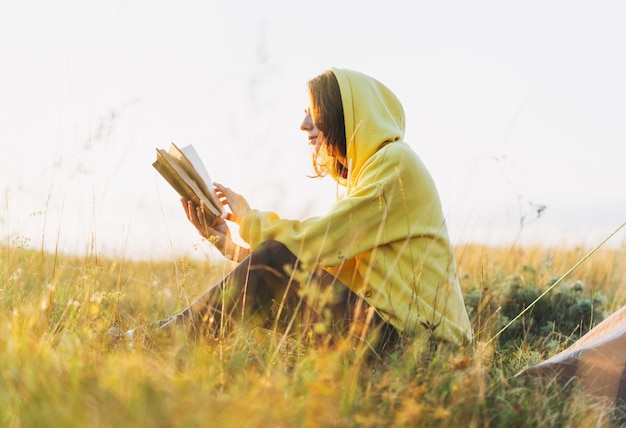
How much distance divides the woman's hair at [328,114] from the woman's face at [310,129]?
22 mm

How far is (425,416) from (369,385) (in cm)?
19

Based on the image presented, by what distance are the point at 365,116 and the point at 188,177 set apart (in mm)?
815

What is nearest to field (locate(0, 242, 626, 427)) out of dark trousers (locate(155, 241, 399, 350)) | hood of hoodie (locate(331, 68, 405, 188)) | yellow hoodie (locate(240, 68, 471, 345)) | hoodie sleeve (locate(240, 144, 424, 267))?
dark trousers (locate(155, 241, 399, 350))

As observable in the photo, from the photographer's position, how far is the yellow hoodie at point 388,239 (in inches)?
117

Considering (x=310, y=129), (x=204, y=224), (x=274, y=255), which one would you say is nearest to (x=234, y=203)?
(x=204, y=224)

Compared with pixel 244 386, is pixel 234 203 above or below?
above

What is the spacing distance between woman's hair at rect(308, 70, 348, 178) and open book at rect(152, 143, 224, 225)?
1.89 feet

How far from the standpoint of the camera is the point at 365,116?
3.32 m

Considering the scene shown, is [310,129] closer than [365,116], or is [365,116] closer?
[365,116]

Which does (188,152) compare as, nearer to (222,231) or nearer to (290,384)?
(222,231)

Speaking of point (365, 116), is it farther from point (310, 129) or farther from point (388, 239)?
point (388, 239)

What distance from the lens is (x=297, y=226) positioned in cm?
304

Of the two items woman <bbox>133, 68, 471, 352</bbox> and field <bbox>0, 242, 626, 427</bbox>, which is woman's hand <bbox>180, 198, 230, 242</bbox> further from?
field <bbox>0, 242, 626, 427</bbox>

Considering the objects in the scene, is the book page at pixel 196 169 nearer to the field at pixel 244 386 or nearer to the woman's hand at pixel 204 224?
the woman's hand at pixel 204 224
